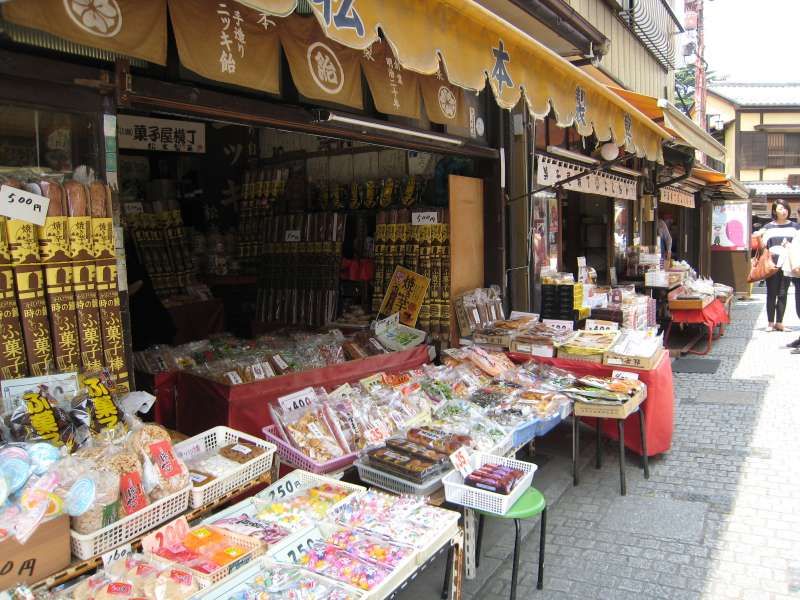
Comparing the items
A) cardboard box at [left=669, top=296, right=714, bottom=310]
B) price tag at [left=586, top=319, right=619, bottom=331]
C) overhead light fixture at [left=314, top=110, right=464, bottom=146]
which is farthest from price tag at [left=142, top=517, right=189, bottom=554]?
cardboard box at [left=669, top=296, right=714, bottom=310]

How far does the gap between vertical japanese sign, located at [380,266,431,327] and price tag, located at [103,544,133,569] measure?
4647 mm

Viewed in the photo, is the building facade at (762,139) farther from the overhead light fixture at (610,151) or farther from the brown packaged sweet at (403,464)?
the brown packaged sweet at (403,464)

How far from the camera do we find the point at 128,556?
8.28ft

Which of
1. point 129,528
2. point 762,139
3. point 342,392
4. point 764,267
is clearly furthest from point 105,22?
point 762,139

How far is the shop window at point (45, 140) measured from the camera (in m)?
3.04

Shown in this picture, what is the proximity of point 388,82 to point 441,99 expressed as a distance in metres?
0.92

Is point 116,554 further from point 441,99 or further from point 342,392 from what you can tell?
point 441,99

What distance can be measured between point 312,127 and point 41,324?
8.64 feet

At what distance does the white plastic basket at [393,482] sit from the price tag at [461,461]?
13 cm

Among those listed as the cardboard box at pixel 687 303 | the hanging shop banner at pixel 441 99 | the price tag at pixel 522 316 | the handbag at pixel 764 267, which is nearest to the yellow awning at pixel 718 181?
the handbag at pixel 764 267

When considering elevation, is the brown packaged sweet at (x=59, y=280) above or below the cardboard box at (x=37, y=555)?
above

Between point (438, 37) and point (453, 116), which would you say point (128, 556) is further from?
point (453, 116)

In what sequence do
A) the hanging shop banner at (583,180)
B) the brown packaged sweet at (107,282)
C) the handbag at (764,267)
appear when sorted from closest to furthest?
the brown packaged sweet at (107,282) → the hanging shop banner at (583,180) → the handbag at (764,267)

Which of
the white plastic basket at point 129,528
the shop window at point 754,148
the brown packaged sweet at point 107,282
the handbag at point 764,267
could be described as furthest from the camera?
the shop window at point 754,148
